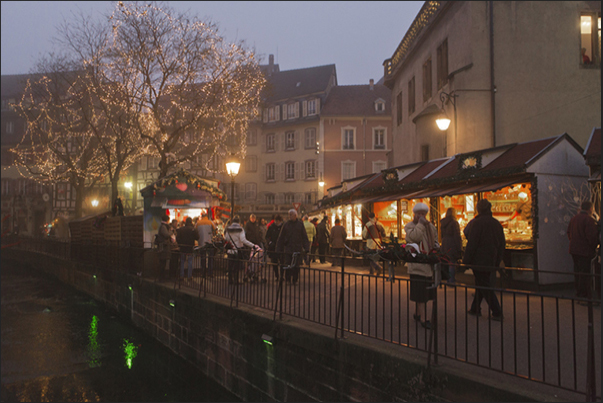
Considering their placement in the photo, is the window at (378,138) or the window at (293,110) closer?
the window at (378,138)

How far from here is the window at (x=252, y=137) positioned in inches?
2104

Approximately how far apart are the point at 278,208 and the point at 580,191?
40.1 meters

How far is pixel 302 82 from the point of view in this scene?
5412 centimetres

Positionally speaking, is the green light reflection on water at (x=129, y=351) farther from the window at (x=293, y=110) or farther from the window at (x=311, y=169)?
the window at (x=293, y=110)

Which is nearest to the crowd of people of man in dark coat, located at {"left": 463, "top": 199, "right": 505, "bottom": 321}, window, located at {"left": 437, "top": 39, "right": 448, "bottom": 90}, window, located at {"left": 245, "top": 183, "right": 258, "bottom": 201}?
man in dark coat, located at {"left": 463, "top": 199, "right": 505, "bottom": 321}

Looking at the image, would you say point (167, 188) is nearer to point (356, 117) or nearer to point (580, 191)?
point (580, 191)

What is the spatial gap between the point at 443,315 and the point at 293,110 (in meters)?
46.2

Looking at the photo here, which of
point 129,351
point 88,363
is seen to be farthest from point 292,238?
point 88,363

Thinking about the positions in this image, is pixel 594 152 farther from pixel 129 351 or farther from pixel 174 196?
pixel 174 196

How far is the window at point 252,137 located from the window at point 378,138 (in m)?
12.9

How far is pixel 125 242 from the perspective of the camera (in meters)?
16.3

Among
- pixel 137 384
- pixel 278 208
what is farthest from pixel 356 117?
pixel 137 384

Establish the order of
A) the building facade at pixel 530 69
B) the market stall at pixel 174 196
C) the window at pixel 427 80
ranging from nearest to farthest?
the building facade at pixel 530 69, the market stall at pixel 174 196, the window at pixel 427 80

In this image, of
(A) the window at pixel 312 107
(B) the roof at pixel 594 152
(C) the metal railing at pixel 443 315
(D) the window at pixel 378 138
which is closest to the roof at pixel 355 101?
(A) the window at pixel 312 107
